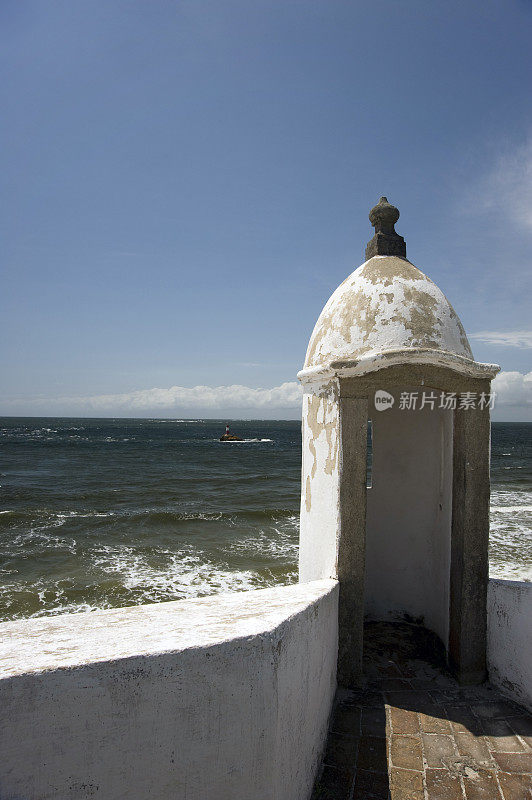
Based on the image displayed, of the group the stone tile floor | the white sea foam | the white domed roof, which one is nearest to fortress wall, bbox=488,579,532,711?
the stone tile floor

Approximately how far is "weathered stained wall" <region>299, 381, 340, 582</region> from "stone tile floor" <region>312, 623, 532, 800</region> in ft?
3.16

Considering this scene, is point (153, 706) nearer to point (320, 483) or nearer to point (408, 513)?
point (320, 483)

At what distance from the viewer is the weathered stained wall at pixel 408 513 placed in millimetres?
4680

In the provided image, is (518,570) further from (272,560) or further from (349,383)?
(349,383)

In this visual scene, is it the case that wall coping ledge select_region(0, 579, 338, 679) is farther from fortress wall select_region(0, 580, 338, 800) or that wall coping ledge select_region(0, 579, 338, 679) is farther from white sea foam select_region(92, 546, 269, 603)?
white sea foam select_region(92, 546, 269, 603)

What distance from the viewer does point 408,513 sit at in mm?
5234

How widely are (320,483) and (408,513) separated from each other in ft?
5.95

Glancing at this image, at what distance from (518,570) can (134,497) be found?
14.4 meters

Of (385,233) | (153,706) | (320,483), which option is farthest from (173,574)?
(153,706)

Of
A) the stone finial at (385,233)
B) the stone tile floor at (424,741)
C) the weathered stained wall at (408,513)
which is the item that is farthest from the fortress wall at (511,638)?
the stone finial at (385,233)

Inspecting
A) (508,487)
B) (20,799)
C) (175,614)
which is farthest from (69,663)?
(508,487)

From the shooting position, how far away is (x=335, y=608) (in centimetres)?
342

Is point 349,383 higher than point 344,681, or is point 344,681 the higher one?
point 349,383

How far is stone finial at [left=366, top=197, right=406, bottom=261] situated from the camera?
4.29 meters
